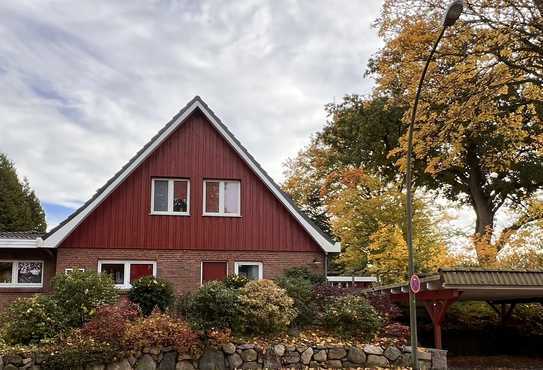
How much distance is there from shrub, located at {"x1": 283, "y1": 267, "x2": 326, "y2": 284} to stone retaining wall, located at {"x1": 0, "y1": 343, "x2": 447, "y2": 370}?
4381 millimetres

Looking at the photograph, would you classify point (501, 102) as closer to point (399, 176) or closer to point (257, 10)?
point (399, 176)

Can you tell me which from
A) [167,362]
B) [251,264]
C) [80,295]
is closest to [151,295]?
[80,295]

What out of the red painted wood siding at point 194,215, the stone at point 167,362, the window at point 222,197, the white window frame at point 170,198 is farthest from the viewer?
the window at point 222,197

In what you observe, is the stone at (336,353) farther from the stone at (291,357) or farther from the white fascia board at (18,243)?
the white fascia board at (18,243)

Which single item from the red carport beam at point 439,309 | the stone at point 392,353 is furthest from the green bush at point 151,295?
the red carport beam at point 439,309

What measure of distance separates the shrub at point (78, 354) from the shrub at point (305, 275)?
7.01 m

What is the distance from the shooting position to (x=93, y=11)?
13672 mm

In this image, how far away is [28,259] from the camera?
1931 centimetres

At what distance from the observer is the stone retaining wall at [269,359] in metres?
13.5

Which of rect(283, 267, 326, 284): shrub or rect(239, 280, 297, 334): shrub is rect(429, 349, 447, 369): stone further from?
rect(283, 267, 326, 284): shrub

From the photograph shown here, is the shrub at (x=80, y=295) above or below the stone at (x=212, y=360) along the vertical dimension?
above

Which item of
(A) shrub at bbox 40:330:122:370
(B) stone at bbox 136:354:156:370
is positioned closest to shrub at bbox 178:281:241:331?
(B) stone at bbox 136:354:156:370

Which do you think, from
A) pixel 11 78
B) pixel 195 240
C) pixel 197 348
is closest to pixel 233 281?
pixel 195 240

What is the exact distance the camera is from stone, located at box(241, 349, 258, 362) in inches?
557
